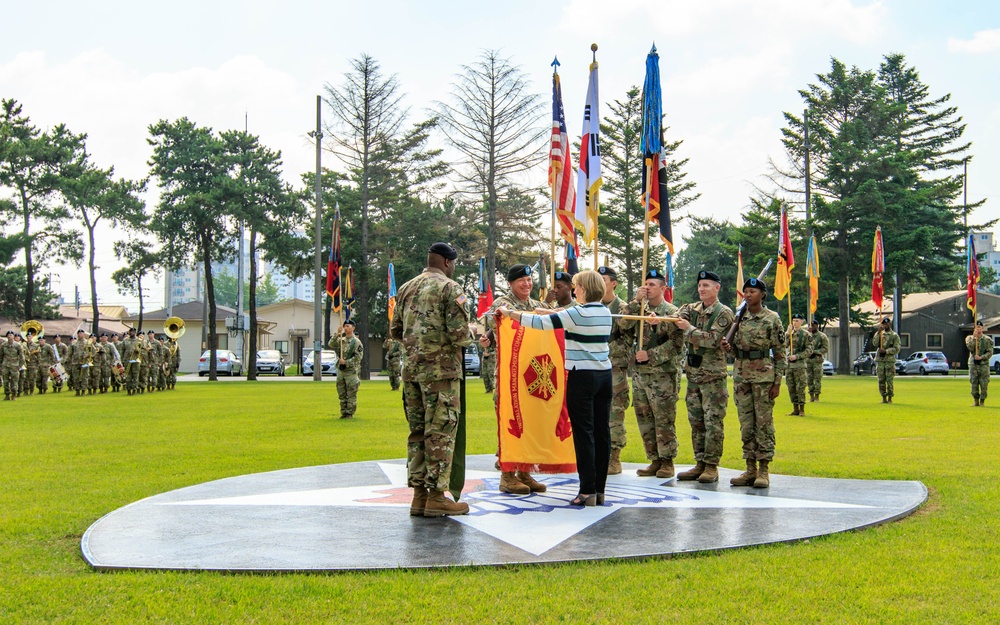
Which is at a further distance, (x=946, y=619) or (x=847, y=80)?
(x=847, y=80)

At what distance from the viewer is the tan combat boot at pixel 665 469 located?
9.16 meters

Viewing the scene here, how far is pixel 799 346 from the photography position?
65.6ft

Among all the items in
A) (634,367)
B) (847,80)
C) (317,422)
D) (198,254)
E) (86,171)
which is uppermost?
(847,80)

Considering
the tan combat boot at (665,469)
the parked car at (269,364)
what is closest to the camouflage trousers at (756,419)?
the tan combat boot at (665,469)

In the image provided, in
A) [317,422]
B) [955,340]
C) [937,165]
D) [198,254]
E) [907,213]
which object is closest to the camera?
[317,422]

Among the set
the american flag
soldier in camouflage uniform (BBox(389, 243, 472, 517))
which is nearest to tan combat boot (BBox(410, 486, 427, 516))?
soldier in camouflage uniform (BBox(389, 243, 472, 517))

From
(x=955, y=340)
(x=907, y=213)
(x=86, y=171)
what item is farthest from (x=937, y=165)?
(x=86, y=171)

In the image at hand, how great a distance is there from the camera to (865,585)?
496 centimetres

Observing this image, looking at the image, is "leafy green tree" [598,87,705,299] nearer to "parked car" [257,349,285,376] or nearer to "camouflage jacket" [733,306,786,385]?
"parked car" [257,349,285,376]

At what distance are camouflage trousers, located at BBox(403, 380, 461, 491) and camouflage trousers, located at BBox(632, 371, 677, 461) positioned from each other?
276 cm

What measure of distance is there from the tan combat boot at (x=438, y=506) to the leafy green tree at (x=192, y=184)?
1457 inches

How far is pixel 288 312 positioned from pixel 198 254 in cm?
3145

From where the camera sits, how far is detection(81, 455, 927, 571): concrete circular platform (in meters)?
5.70

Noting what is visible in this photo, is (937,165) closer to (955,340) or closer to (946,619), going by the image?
(955,340)
